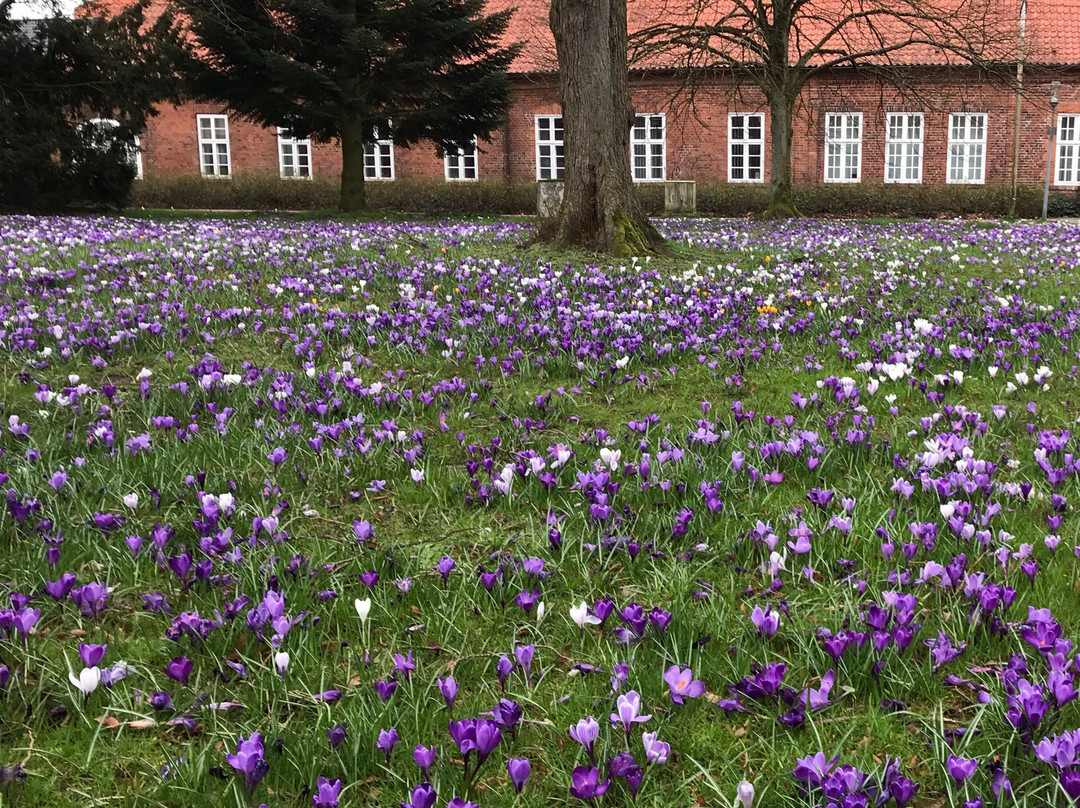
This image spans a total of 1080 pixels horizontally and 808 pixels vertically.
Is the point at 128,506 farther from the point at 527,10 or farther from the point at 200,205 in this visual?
the point at 527,10

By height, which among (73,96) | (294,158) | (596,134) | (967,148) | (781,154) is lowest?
(596,134)

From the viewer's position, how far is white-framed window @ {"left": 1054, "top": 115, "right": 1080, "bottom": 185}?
103 ft

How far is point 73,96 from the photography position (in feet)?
66.1

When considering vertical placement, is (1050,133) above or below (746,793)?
above

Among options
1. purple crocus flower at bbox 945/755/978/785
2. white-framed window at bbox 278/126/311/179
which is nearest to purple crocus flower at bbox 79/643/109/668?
purple crocus flower at bbox 945/755/978/785

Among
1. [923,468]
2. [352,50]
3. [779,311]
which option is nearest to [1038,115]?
[352,50]

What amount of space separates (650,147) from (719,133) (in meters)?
2.69

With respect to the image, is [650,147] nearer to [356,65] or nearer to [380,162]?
[380,162]

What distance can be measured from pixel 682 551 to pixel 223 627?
1.29 meters

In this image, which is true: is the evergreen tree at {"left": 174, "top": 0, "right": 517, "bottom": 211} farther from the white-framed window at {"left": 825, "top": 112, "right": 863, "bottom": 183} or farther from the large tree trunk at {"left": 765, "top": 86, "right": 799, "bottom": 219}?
the white-framed window at {"left": 825, "top": 112, "right": 863, "bottom": 183}

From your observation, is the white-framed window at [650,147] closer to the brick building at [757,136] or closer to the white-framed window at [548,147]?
the brick building at [757,136]

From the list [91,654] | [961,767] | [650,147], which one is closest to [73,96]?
[650,147]

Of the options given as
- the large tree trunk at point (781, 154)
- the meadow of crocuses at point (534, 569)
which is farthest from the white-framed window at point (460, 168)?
the meadow of crocuses at point (534, 569)

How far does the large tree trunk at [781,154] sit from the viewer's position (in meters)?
20.3
